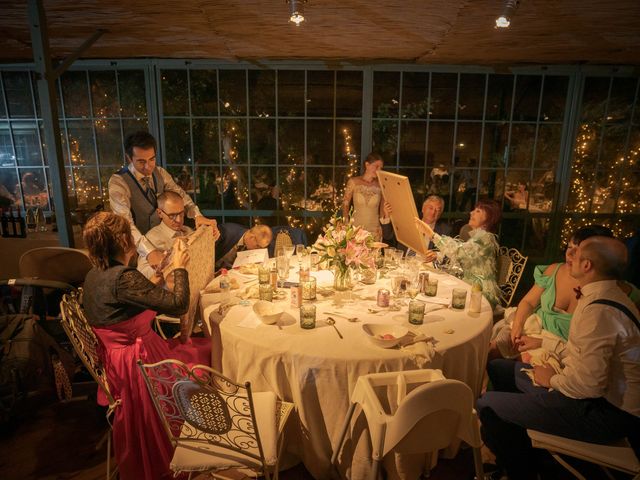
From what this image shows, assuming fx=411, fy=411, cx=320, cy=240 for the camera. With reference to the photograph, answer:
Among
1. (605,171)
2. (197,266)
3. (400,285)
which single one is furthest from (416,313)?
(605,171)

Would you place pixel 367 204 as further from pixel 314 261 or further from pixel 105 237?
pixel 105 237

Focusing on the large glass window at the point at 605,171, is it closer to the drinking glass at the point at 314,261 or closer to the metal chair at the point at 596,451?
the drinking glass at the point at 314,261

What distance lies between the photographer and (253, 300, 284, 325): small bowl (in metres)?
2.28

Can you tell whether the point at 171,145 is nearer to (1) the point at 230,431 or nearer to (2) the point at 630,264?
(1) the point at 230,431

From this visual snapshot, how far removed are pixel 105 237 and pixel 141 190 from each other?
157cm

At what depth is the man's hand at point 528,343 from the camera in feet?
8.41

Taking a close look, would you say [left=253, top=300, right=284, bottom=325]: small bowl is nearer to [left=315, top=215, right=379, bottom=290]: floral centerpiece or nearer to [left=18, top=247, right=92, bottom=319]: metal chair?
[left=315, top=215, right=379, bottom=290]: floral centerpiece

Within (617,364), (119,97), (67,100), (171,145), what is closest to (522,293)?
(617,364)

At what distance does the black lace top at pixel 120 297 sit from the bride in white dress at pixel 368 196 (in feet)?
8.68

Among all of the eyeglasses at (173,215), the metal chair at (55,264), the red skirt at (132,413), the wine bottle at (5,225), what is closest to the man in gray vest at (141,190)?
the eyeglasses at (173,215)

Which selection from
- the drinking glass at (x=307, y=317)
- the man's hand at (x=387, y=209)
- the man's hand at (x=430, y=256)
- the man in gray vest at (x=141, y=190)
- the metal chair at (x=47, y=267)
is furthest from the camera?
the man's hand at (x=387, y=209)

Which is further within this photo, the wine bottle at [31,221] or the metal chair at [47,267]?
the wine bottle at [31,221]

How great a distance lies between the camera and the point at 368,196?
4434 millimetres

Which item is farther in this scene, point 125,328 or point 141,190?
point 141,190
